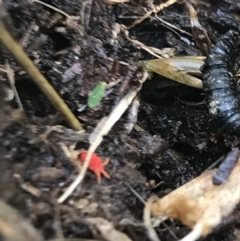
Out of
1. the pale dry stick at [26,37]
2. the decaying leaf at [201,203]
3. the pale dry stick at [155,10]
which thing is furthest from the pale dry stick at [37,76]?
the pale dry stick at [155,10]

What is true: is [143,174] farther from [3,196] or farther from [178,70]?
[3,196]

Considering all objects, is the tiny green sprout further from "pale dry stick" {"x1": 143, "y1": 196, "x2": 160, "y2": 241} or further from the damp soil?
"pale dry stick" {"x1": 143, "y1": 196, "x2": 160, "y2": 241}

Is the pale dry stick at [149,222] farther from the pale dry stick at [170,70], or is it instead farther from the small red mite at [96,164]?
the pale dry stick at [170,70]

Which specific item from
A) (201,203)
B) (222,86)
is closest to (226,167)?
(201,203)

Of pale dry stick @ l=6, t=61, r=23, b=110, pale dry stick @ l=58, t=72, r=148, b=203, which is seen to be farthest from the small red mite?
pale dry stick @ l=6, t=61, r=23, b=110

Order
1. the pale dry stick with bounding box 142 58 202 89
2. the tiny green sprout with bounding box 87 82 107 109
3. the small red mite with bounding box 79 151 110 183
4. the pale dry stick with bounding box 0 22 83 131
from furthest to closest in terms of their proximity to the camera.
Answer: the pale dry stick with bounding box 142 58 202 89 < the tiny green sprout with bounding box 87 82 107 109 < the small red mite with bounding box 79 151 110 183 < the pale dry stick with bounding box 0 22 83 131
